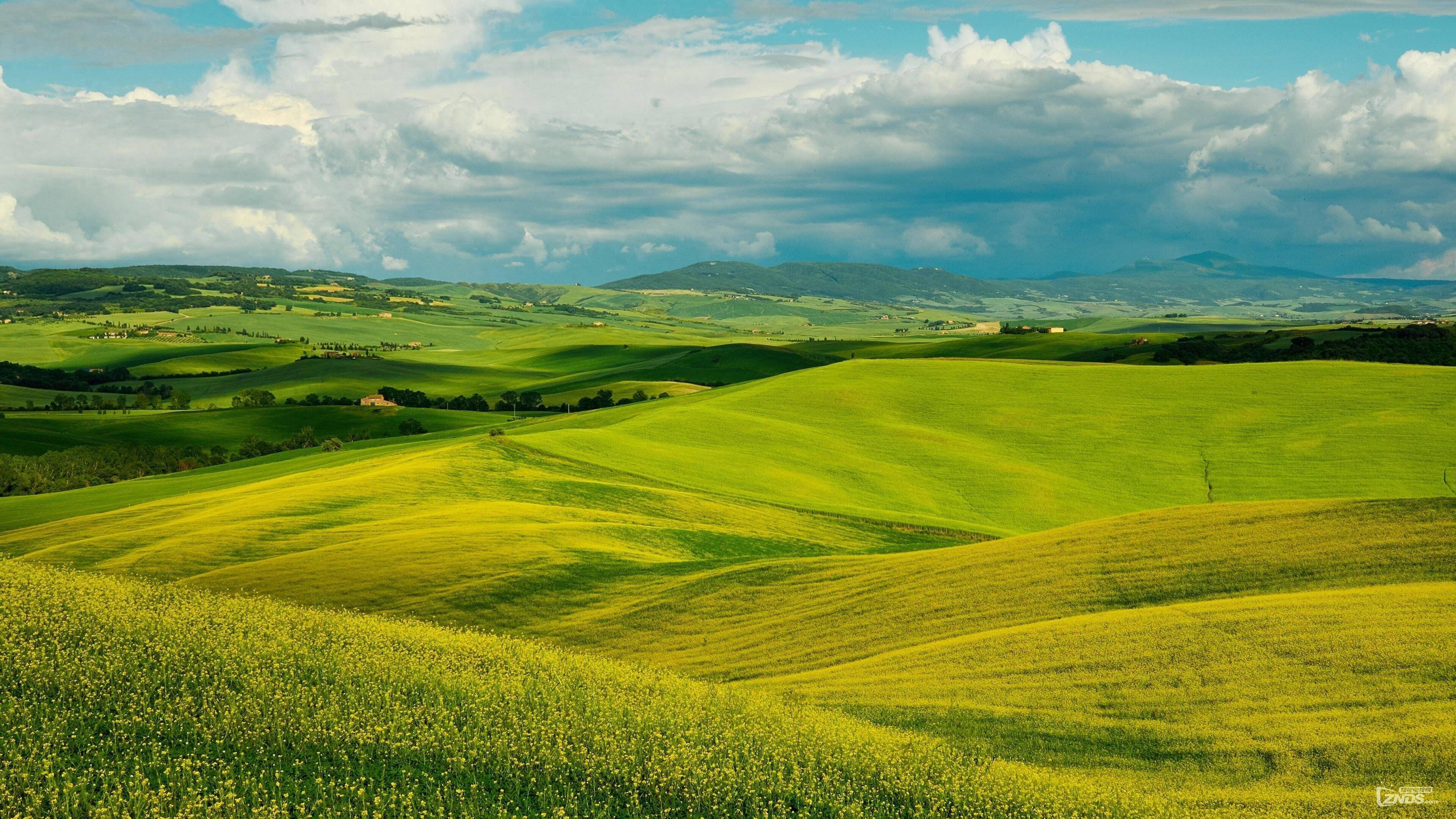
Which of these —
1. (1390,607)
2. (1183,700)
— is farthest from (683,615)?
(1390,607)

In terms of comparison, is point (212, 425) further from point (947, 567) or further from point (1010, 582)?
point (1010, 582)

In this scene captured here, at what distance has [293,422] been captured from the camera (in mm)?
149500

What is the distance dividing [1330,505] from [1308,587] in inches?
221

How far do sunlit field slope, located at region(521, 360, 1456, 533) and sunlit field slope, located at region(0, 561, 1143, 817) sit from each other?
45934 mm

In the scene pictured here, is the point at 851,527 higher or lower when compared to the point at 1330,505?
lower

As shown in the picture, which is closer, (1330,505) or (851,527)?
(1330,505)

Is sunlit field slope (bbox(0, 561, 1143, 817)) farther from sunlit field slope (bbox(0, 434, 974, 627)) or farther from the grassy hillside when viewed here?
the grassy hillside

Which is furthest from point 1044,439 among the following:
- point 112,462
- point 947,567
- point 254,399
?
point 254,399

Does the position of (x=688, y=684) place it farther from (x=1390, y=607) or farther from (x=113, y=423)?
(x=113, y=423)

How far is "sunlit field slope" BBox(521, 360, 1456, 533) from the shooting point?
2904 inches

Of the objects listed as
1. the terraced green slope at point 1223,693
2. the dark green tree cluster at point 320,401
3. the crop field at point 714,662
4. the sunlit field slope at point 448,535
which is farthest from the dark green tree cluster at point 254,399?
the terraced green slope at point 1223,693

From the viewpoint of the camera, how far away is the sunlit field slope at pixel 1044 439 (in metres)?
73.8

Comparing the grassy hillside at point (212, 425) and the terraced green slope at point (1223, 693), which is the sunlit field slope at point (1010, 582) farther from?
the grassy hillside at point (212, 425)

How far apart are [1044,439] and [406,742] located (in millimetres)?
82585
